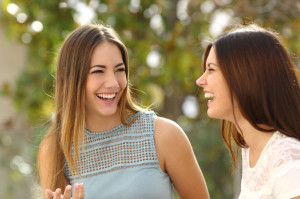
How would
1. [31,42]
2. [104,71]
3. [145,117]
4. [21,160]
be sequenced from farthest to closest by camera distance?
[21,160] < [31,42] < [145,117] < [104,71]

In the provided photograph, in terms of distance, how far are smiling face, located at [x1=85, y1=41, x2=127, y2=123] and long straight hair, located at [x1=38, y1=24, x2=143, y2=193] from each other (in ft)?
0.09

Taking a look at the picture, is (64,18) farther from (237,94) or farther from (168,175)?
(237,94)

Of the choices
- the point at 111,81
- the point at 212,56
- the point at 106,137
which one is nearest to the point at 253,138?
the point at 212,56

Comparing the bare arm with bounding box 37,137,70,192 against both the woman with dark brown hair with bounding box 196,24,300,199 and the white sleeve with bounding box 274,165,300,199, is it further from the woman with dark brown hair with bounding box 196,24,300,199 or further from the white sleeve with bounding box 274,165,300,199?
the white sleeve with bounding box 274,165,300,199

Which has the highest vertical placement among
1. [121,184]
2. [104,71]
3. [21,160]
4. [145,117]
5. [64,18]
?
[64,18]

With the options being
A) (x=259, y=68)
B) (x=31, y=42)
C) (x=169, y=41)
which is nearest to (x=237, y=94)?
(x=259, y=68)

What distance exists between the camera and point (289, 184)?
1.82 m

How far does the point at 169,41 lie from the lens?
15.6 feet

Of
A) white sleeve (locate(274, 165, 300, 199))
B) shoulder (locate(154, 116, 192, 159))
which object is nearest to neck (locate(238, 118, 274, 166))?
white sleeve (locate(274, 165, 300, 199))

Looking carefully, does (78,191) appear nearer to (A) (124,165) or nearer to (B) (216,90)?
(A) (124,165)

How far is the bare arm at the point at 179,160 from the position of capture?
259 centimetres

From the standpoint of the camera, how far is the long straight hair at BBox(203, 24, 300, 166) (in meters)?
1.95

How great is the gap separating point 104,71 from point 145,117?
33 centimetres

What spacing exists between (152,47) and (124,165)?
2.37m
